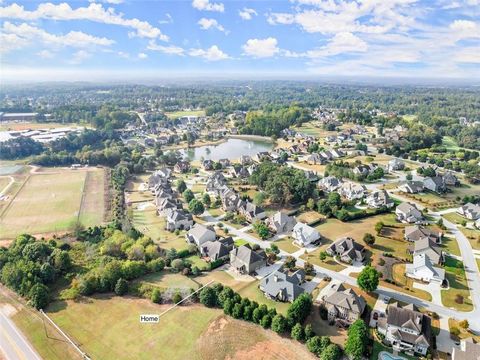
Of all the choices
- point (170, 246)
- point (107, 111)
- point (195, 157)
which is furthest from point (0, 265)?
point (107, 111)

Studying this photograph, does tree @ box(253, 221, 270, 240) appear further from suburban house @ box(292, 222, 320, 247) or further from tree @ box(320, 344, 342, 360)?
tree @ box(320, 344, 342, 360)

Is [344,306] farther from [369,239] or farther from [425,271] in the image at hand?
[369,239]

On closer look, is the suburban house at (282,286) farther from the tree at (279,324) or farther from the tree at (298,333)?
the tree at (298,333)

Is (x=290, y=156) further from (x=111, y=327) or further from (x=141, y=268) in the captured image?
(x=111, y=327)

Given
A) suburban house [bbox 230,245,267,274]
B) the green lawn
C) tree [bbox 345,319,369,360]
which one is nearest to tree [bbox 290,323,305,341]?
tree [bbox 345,319,369,360]

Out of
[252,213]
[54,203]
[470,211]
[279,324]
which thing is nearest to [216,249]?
[252,213]

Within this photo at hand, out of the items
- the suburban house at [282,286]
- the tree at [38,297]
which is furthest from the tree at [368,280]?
the tree at [38,297]
